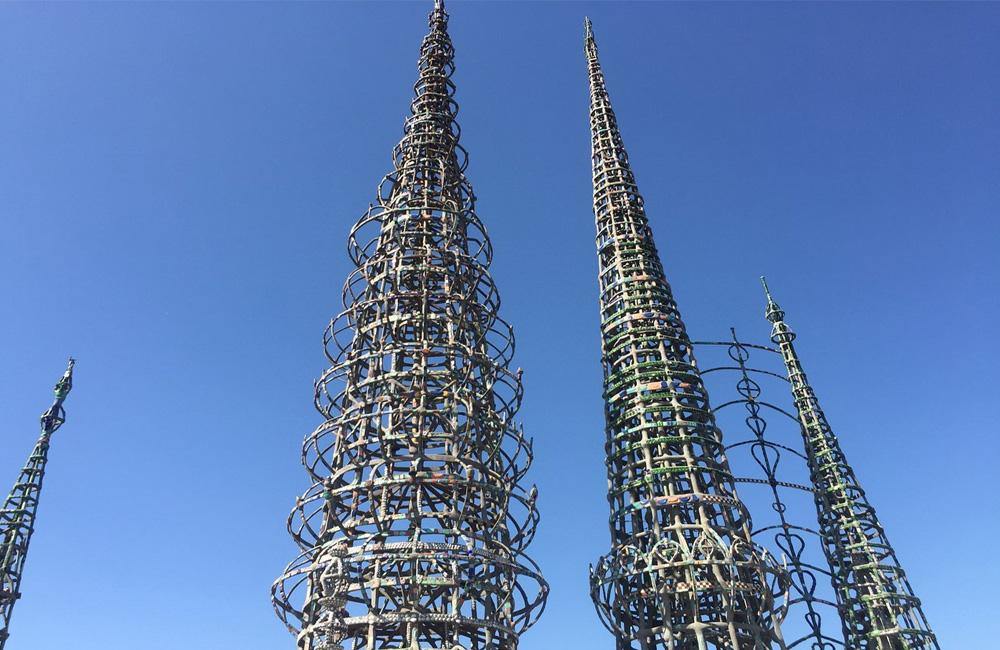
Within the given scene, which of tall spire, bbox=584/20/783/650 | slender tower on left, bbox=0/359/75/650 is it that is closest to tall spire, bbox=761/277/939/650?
tall spire, bbox=584/20/783/650

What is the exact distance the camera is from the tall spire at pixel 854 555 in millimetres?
53656

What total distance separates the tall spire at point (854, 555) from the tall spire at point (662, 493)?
40.9ft

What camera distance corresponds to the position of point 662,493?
44562 millimetres

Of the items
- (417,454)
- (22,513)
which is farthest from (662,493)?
(22,513)

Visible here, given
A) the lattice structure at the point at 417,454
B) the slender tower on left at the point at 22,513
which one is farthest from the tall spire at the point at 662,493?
the slender tower on left at the point at 22,513

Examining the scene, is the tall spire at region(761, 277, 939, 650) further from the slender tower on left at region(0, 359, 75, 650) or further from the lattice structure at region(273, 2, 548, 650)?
the slender tower on left at region(0, 359, 75, 650)

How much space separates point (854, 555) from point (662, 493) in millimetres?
20950

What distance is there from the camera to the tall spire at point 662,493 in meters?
40.0

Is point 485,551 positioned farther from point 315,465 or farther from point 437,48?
point 437,48

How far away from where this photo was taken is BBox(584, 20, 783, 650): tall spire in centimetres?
4003

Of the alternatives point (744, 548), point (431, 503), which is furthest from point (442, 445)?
point (744, 548)

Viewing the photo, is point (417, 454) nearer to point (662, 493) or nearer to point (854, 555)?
point (662, 493)

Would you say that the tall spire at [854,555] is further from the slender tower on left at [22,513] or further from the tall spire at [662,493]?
the slender tower on left at [22,513]

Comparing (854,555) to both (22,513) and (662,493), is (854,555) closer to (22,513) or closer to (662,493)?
(662,493)
